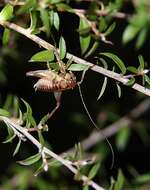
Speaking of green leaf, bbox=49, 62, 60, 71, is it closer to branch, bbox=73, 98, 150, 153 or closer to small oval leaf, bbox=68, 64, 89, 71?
small oval leaf, bbox=68, 64, 89, 71

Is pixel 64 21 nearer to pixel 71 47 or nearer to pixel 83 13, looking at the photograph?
pixel 71 47

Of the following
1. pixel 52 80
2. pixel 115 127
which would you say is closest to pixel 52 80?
pixel 52 80

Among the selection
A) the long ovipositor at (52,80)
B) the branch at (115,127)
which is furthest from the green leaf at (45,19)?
the branch at (115,127)

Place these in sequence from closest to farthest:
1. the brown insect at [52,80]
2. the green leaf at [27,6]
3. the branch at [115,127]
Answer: the green leaf at [27,6], the brown insect at [52,80], the branch at [115,127]

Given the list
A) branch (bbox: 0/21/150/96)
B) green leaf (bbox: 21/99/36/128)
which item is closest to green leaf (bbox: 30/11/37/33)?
branch (bbox: 0/21/150/96)

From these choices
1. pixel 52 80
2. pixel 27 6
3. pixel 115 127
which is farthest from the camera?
pixel 115 127

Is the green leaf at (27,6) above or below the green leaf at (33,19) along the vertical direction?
above

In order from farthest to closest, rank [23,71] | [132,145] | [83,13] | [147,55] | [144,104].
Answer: [132,145] → [147,55] → [23,71] → [144,104] → [83,13]

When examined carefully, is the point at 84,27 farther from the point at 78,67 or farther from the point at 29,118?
the point at 29,118

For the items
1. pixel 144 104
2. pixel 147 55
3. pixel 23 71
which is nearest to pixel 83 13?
pixel 144 104

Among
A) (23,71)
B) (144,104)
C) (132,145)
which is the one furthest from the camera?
(132,145)

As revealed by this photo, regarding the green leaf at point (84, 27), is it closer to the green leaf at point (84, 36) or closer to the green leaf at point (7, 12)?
the green leaf at point (84, 36)
